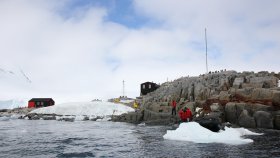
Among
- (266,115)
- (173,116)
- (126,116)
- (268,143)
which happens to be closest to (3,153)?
(268,143)

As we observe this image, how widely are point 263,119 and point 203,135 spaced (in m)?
12.5

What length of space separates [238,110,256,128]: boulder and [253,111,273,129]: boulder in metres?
0.51

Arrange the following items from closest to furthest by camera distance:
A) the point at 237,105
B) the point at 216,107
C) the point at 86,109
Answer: the point at 237,105 → the point at 216,107 → the point at 86,109

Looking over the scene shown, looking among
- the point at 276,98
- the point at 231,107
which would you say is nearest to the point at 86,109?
the point at 231,107

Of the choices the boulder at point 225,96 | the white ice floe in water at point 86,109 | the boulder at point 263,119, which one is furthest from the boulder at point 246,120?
the white ice floe in water at point 86,109

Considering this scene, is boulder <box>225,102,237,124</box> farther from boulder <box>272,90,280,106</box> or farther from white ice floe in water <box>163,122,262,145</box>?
white ice floe in water <box>163,122,262,145</box>

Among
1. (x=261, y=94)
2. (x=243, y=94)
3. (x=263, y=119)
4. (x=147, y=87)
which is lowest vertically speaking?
(x=263, y=119)

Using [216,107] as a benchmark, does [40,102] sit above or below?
above

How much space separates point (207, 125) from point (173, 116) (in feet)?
67.0

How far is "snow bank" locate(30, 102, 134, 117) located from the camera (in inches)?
3388

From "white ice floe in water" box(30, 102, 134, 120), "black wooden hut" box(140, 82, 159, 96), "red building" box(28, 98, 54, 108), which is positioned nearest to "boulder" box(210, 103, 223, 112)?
"white ice floe in water" box(30, 102, 134, 120)

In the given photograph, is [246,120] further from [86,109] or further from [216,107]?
[86,109]

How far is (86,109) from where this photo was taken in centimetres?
9025

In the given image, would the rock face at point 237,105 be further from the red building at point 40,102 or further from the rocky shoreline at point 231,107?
the red building at point 40,102
